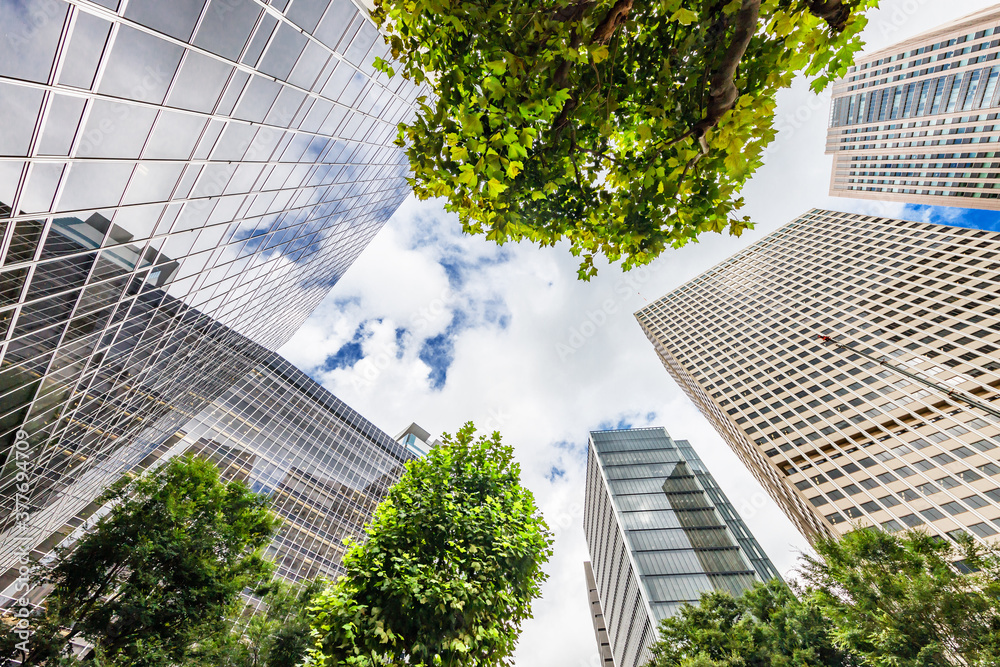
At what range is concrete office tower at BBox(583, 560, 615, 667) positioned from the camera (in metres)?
87.4

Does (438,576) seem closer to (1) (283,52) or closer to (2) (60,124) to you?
(2) (60,124)

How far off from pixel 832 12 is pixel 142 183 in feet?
39.9

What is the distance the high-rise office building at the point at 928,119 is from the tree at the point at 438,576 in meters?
84.3

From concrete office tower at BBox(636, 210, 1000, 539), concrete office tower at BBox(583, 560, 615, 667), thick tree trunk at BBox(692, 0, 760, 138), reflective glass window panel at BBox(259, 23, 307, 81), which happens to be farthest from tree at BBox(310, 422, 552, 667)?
concrete office tower at BBox(583, 560, 615, 667)

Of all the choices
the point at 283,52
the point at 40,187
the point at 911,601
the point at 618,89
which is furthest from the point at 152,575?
the point at 911,601

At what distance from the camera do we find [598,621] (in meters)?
97.6

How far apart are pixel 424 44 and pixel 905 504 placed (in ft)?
159

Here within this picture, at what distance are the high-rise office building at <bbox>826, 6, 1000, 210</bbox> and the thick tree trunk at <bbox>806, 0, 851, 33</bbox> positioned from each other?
8227cm

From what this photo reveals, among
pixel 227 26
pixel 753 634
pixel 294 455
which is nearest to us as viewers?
pixel 227 26

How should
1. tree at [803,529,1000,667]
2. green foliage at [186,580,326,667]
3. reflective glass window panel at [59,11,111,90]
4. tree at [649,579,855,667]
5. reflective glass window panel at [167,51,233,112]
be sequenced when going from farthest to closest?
tree at [649,579,855,667] → green foliage at [186,580,326,667] → tree at [803,529,1000,667] → reflective glass window panel at [167,51,233,112] → reflective glass window panel at [59,11,111,90]

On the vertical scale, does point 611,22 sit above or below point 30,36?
below

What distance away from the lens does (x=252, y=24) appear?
8578 millimetres

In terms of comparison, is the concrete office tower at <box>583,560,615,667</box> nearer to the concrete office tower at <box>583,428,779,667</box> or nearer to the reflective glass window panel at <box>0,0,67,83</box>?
the concrete office tower at <box>583,428,779,667</box>

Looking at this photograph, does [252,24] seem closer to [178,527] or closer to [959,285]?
[178,527]
